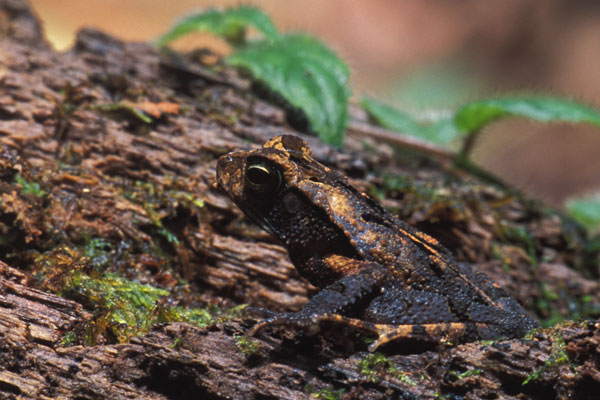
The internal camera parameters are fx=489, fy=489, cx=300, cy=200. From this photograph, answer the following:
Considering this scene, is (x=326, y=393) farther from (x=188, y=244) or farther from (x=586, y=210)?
(x=586, y=210)

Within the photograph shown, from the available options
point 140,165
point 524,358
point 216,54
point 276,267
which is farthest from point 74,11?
point 524,358

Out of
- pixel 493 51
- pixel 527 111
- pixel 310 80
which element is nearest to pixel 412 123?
pixel 527 111

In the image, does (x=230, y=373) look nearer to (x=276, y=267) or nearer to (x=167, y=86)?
(x=276, y=267)

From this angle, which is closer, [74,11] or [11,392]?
[11,392]

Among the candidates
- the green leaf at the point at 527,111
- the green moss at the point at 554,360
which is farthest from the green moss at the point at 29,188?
the green leaf at the point at 527,111

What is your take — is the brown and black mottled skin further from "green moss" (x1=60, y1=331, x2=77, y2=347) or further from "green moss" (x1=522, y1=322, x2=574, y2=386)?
"green moss" (x1=60, y1=331, x2=77, y2=347)

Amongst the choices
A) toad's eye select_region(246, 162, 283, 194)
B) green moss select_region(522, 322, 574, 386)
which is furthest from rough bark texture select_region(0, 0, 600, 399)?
toad's eye select_region(246, 162, 283, 194)
